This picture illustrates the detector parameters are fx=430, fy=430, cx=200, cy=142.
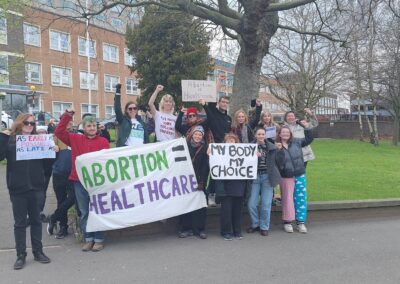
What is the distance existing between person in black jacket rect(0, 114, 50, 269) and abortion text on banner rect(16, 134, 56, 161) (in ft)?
0.20

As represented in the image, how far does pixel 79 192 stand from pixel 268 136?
3.19 meters

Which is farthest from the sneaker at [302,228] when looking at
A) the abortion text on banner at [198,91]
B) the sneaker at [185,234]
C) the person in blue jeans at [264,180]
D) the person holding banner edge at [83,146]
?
the person holding banner edge at [83,146]

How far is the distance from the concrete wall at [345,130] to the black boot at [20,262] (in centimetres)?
3805

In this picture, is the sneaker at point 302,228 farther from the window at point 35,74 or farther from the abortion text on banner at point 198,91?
the window at point 35,74

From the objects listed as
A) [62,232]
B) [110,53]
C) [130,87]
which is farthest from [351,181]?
[130,87]

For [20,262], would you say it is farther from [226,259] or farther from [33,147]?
[226,259]

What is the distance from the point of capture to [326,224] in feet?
24.9

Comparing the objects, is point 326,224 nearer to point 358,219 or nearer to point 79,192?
point 358,219

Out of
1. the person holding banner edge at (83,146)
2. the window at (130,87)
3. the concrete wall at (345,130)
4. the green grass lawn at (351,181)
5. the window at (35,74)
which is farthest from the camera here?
the window at (130,87)

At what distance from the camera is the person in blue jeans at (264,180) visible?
690cm

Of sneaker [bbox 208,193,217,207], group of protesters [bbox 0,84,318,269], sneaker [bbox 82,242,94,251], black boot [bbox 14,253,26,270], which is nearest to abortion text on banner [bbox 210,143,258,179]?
group of protesters [bbox 0,84,318,269]

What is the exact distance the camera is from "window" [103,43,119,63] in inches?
1866

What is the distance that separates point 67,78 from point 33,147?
40083 millimetres

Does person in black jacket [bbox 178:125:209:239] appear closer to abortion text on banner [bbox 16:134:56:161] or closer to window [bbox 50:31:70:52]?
abortion text on banner [bbox 16:134:56:161]
